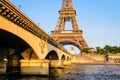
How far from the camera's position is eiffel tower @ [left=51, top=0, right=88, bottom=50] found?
149000mm

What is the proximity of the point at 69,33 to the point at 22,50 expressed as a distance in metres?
113

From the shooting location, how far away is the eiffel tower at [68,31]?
14900 cm

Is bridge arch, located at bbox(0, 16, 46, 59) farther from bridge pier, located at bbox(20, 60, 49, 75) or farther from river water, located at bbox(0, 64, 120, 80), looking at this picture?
river water, located at bbox(0, 64, 120, 80)

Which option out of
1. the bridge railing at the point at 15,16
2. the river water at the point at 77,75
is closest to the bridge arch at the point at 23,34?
the bridge railing at the point at 15,16

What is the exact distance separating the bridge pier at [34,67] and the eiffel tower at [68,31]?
10391 centimetres

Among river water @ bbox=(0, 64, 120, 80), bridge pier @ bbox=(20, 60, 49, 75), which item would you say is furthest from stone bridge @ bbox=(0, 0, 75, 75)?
river water @ bbox=(0, 64, 120, 80)

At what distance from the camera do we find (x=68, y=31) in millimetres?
156375

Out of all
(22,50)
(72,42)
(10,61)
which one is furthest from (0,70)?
(72,42)

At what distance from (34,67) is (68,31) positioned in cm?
11581

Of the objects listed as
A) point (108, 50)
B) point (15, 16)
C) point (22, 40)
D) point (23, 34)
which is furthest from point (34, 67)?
point (108, 50)

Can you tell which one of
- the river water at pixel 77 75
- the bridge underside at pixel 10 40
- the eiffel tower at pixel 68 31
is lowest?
the river water at pixel 77 75

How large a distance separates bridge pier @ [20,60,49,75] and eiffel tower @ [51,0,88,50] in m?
104

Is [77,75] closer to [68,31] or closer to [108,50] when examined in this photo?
[68,31]

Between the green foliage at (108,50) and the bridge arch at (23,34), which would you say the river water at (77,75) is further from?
the green foliage at (108,50)
